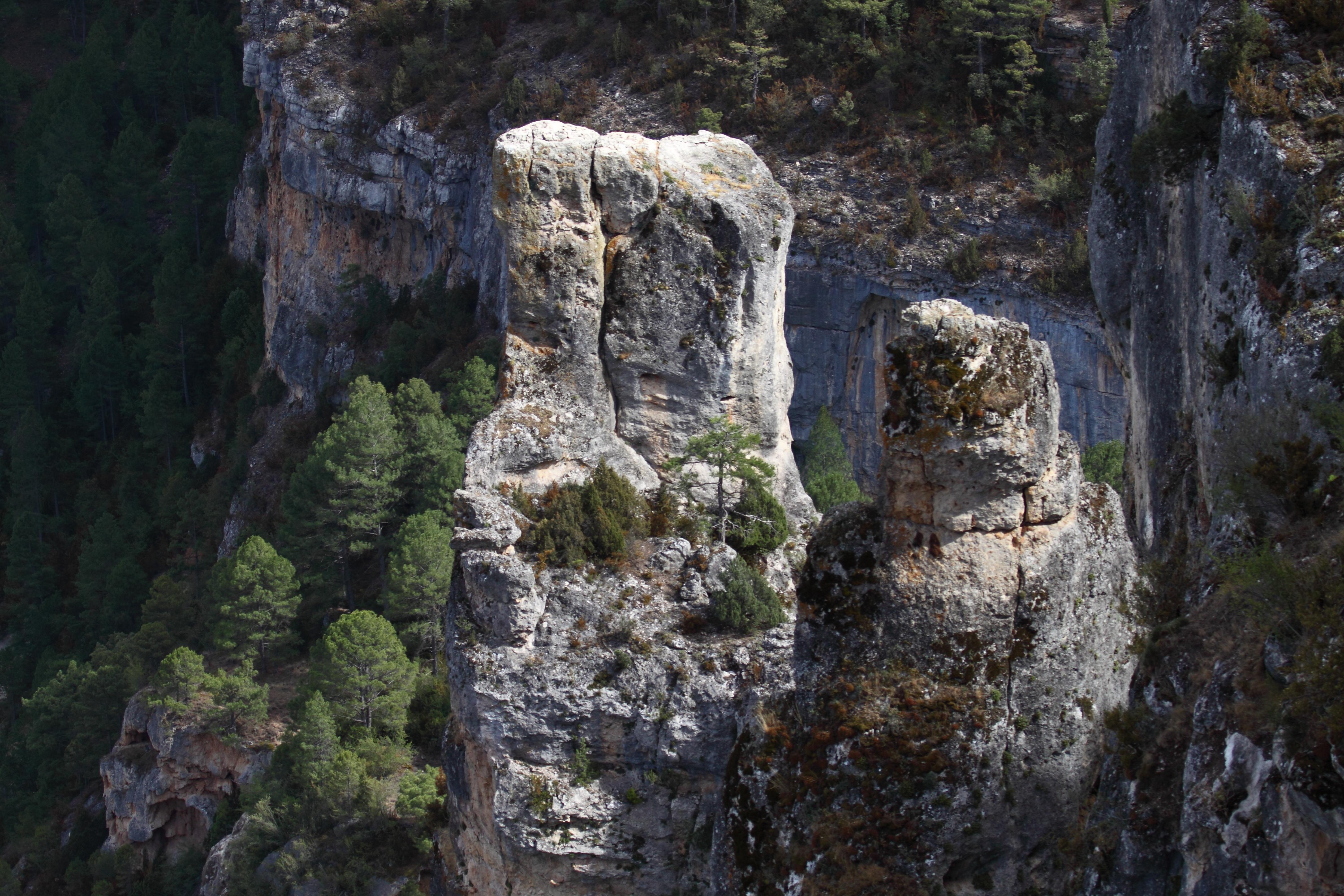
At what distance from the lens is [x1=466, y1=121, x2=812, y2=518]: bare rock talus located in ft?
72.0

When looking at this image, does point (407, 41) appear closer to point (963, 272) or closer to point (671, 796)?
point (963, 272)

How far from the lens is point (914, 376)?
44.7ft

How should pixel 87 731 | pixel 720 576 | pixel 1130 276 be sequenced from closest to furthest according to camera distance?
pixel 1130 276 → pixel 720 576 → pixel 87 731

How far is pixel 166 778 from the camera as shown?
125 feet

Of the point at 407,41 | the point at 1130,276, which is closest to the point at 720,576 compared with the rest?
the point at 1130,276

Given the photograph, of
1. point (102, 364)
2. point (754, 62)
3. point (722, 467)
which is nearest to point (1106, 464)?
point (722, 467)

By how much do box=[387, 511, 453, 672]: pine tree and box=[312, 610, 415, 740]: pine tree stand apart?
291 cm

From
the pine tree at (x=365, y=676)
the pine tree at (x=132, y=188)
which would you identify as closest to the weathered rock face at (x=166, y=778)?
the pine tree at (x=365, y=676)

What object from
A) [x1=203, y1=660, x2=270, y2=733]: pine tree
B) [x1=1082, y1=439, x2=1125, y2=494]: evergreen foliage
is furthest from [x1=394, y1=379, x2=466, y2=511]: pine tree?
[x1=1082, y1=439, x2=1125, y2=494]: evergreen foliage

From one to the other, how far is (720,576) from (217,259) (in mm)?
65804

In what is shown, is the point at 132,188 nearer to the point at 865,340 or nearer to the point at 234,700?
the point at 865,340

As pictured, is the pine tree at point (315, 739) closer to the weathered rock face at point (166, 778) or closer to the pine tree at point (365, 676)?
the pine tree at point (365, 676)

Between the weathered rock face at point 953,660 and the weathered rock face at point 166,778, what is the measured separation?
25599mm

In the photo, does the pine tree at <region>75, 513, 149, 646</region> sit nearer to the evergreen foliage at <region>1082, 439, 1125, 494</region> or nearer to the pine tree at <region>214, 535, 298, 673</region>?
the pine tree at <region>214, 535, 298, 673</region>
